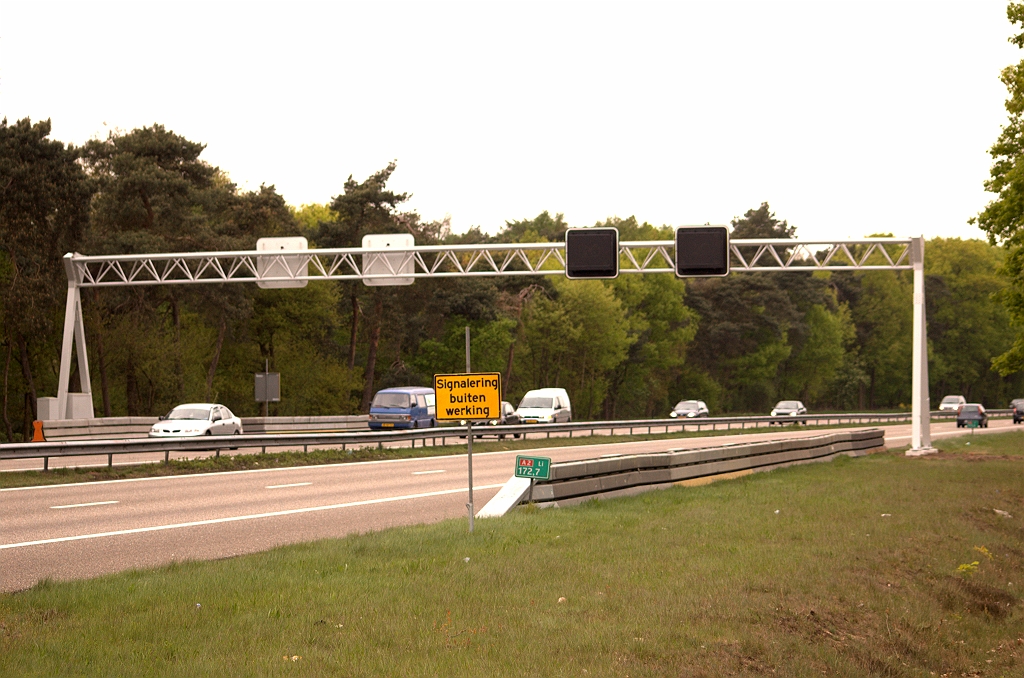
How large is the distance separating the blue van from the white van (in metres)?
5.29

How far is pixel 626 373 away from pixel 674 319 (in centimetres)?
651

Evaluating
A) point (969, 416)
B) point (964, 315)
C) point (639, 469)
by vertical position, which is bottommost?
point (969, 416)

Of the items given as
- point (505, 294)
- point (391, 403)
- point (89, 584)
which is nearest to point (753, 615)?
point (89, 584)

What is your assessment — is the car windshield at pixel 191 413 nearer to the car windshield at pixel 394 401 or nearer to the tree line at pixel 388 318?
the car windshield at pixel 394 401

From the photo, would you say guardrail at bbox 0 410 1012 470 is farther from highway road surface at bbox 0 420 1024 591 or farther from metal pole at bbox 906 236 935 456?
metal pole at bbox 906 236 935 456

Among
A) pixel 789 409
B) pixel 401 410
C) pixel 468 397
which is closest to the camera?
pixel 468 397

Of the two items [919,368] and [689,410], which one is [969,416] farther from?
[919,368]

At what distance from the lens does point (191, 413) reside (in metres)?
35.7

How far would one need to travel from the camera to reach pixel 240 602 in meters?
9.44

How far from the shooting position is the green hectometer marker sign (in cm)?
1588

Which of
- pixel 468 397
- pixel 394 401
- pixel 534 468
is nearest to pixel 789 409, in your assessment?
pixel 394 401

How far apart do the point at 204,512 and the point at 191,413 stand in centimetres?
1825

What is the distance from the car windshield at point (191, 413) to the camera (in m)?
35.5

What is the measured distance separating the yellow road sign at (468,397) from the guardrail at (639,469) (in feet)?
7.88
